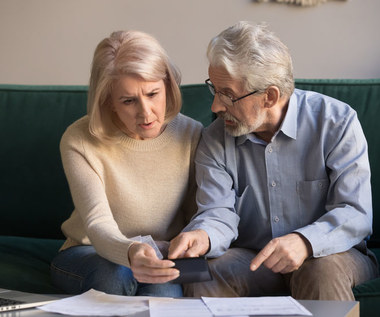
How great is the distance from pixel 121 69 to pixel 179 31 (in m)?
1.29

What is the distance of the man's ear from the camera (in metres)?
1.91

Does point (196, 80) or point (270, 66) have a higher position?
point (270, 66)

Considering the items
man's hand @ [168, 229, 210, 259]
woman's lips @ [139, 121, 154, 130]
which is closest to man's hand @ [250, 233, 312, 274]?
man's hand @ [168, 229, 210, 259]

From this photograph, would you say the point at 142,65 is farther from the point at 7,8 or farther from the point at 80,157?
the point at 7,8

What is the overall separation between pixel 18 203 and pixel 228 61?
1.06 m

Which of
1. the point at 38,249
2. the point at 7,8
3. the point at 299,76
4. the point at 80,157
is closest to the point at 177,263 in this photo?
the point at 80,157

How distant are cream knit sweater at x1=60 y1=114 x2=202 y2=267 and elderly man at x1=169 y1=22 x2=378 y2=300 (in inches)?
3.7

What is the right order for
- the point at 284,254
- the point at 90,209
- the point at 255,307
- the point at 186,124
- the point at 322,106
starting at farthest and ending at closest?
the point at 186,124, the point at 322,106, the point at 90,209, the point at 284,254, the point at 255,307

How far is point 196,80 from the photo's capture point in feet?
10.3

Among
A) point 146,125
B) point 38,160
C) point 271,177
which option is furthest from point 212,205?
point 38,160

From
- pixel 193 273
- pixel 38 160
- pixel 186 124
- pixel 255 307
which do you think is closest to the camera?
pixel 255 307

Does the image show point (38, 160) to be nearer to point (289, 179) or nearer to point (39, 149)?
point (39, 149)

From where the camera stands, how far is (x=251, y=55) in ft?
6.08

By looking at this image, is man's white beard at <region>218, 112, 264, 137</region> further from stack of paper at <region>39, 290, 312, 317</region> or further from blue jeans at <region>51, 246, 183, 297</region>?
stack of paper at <region>39, 290, 312, 317</region>
